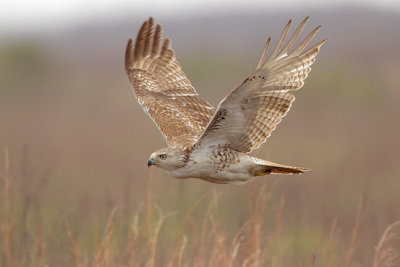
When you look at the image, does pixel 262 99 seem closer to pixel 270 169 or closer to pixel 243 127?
pixel 243 127

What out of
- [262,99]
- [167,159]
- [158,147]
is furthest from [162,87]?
[158,147]

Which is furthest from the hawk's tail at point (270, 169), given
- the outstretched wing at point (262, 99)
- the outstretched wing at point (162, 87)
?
the outstretched wing at point (162, 87)

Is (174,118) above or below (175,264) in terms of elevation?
above

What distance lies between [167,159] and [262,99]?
0.77 meters

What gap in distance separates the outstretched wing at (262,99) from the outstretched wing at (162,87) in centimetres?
80

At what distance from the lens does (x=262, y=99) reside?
5.47m

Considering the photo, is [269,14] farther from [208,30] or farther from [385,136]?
[385,136]

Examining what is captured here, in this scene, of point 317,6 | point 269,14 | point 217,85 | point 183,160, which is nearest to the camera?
point 183,160

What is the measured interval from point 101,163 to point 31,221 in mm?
8305

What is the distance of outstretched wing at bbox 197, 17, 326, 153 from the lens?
5305 mm

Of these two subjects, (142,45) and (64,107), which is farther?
(64,107)

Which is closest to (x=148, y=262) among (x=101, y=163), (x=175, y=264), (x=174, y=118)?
(x=175, y=264)

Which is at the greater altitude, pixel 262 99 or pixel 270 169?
pixel 262 99

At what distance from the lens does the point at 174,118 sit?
6629 mm
